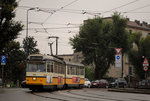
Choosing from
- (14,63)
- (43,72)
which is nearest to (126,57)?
(14,63)

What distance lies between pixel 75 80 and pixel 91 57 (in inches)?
822

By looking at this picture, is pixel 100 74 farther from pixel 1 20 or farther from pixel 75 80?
pixel 1 20

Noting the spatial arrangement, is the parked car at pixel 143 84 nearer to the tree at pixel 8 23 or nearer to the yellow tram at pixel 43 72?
the yellow tram at pixel 43 72

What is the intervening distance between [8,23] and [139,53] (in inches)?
1491

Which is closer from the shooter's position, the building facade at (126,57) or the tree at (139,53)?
the tree at (139,53)

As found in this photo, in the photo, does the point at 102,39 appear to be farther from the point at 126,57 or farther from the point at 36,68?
the point at 36,68

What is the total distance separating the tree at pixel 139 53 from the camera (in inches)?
2230

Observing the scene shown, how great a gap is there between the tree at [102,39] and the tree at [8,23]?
1216 inches

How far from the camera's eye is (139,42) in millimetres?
57750

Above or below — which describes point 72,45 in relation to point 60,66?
above

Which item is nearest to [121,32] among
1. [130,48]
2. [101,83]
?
[130,48]

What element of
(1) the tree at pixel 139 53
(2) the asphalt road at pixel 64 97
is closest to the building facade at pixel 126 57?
(1) the tree at pixel 139 53

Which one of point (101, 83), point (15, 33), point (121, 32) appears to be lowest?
point (101, 83)

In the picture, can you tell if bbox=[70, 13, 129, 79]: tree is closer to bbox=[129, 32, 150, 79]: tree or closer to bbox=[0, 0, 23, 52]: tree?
bbox=[129, 32, 150, 79]: tree
